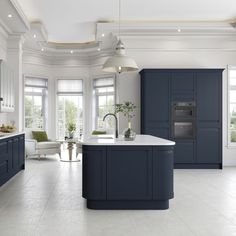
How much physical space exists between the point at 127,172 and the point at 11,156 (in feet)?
9.85

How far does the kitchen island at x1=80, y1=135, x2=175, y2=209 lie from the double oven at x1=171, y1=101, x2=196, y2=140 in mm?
3743

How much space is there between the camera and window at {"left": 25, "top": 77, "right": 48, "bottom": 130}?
11094 millimetres

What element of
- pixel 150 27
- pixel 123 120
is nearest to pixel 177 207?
pixel 123 120

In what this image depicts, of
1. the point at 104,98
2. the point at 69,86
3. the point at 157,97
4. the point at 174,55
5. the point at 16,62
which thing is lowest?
the point at 157,97

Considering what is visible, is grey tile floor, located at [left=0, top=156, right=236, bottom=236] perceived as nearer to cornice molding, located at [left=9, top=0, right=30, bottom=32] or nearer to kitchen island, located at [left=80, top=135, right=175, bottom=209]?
kitchen island, located at [left=80, top=135, right=175, bottom=209]

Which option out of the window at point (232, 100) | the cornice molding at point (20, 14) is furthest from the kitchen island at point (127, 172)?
the window at point (232, 100)

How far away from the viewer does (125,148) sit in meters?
4.58

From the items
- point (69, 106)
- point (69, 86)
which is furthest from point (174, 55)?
point (69, 106)

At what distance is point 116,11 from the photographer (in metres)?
7.67

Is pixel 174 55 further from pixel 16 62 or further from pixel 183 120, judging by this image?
pixel 16 62

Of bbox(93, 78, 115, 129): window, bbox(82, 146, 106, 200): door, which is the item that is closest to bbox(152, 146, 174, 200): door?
bbox(82, 146, 106, 200): door

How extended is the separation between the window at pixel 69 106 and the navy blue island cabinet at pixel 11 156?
379 centimetres

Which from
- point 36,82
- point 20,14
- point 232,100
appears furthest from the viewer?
point 36,82

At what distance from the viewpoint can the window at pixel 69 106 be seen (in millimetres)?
11672
